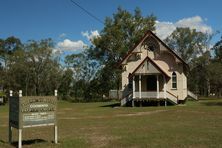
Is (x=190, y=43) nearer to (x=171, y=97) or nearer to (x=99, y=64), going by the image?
(x=99, y=64)

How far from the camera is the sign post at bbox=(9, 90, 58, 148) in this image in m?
12.0

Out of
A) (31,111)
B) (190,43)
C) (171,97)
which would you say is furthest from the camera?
(190,43)

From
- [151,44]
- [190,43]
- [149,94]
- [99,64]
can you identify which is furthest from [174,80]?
[190,43]

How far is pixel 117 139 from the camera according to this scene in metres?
12.6

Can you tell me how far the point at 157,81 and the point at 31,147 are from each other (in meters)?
28.1

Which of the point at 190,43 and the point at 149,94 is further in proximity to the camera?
the point at 190,43

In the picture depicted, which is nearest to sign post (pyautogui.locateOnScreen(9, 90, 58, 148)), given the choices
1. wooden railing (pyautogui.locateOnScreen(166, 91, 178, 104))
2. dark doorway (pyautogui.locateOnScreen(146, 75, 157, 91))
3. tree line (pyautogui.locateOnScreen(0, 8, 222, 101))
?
wooden railing (pyautogui.locateOnScreen(166, 91, 178, 104))

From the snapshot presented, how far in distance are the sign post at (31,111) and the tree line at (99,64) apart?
43.3 metres

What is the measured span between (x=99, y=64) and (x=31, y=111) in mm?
51995

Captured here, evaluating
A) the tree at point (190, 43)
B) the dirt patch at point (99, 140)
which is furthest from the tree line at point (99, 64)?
the dirt patch at point (99, 140)

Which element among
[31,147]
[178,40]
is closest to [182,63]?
[31,147]

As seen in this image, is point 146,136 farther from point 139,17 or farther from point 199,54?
point 199,54

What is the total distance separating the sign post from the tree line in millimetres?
43275

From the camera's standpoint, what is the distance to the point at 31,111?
40.1 feet
